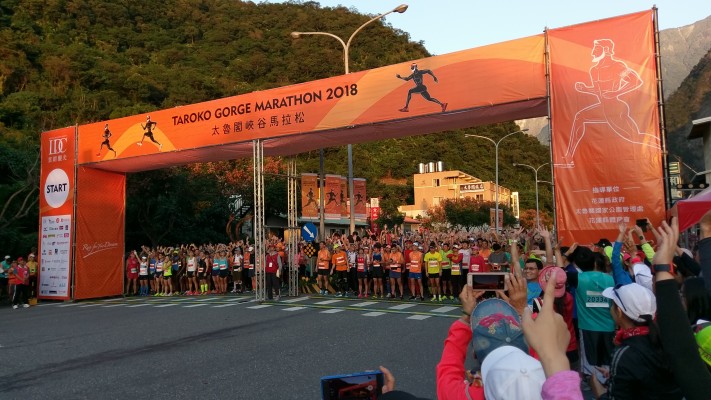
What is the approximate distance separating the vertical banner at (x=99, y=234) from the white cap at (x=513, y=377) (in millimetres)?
21094

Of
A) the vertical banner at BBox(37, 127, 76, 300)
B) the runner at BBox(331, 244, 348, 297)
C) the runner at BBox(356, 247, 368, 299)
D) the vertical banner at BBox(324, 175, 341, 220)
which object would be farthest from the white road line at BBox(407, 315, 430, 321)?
the vertical banner at BBox(324, 175, 341, 220)

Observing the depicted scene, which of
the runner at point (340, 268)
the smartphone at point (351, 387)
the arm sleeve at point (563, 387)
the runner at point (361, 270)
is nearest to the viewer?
the arm sleeve at point (563, 387)

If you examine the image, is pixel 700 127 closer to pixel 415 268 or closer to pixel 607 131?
pixel 415 268

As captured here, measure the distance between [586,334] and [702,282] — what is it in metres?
2.94

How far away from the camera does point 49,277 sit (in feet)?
68.1

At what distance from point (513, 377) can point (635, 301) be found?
1.39m

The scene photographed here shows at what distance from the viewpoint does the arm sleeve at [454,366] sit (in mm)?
2467

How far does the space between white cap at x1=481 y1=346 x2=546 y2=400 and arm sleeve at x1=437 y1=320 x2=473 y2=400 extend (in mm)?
517

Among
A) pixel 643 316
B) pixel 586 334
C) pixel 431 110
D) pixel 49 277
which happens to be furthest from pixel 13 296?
pixel 643 316

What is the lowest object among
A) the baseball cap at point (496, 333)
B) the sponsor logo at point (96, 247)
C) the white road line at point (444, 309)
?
the white road line at point (444, 309)

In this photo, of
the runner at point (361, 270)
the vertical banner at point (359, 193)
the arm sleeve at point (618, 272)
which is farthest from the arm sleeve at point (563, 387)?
the vertical banner at point (359, 193)

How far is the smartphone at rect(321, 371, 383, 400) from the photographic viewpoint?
8.34 ft

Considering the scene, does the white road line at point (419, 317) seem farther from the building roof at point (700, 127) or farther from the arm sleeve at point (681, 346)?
the building roof at point (700, 127)

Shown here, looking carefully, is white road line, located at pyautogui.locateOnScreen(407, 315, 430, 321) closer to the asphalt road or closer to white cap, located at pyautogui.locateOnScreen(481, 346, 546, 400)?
the asphalt road
